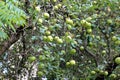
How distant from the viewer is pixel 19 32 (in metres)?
3.49

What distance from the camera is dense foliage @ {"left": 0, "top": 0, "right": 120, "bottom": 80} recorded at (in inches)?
148

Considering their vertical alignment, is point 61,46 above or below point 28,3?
below

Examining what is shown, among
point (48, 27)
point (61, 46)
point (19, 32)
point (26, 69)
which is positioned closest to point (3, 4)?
point (19, 32)

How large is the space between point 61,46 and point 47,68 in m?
0.36

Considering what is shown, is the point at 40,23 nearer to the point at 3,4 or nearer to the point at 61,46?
the point at 61,46

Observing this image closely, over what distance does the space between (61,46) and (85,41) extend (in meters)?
0.36

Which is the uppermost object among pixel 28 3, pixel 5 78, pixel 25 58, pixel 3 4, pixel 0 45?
pixel 3 4

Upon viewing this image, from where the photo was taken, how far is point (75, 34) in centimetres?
423

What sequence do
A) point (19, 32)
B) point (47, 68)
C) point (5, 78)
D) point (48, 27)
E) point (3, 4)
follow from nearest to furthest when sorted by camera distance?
point (3, 4) → point (19, 32) → point (48, 27) → point (47, 68) → point (5, 78)

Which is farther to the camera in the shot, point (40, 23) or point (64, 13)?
point (64, 13)

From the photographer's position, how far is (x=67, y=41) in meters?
3.76

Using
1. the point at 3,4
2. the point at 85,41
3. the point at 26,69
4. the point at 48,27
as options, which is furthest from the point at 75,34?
the point at 3,4

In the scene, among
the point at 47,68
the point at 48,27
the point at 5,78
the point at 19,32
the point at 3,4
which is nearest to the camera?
the point at 3,4

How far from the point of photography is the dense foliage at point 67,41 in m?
3.75
